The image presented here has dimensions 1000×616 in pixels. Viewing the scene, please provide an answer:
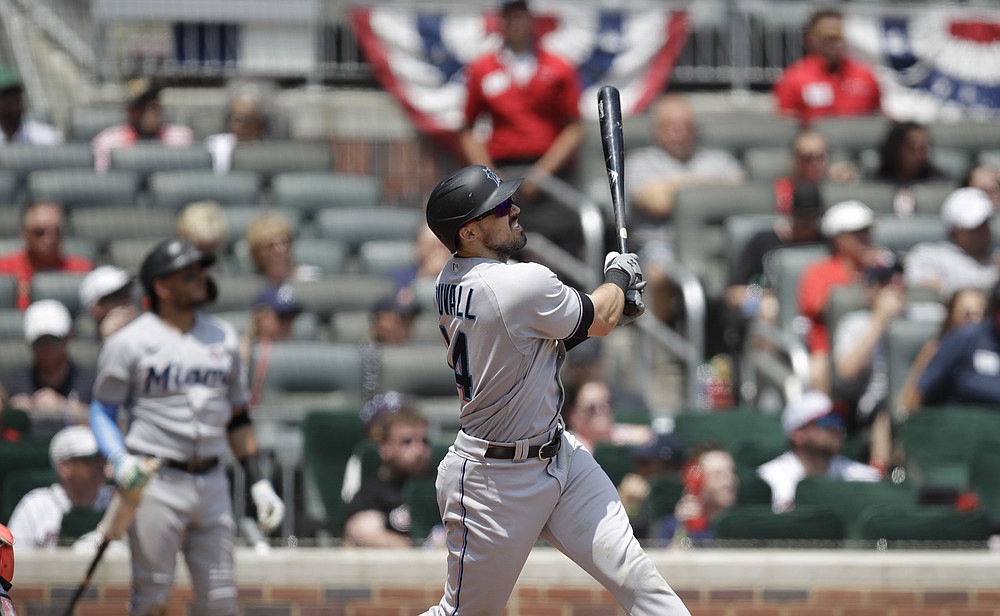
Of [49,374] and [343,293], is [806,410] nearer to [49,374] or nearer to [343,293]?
[343,293]

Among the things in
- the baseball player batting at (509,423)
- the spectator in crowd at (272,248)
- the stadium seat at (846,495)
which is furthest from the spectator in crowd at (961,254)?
the baseball player batting at (509,423)

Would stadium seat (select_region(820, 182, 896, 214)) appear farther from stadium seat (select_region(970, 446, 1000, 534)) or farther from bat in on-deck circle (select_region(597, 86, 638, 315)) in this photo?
bat in on-deck circle (select_region(597, 86, 638, 315))

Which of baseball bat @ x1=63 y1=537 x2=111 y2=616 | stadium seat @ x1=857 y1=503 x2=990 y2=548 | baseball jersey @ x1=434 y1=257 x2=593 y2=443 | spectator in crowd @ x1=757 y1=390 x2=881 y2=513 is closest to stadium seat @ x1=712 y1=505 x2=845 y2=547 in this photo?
stadium seat @ x1=857 y1=503 x2=990 y2=548

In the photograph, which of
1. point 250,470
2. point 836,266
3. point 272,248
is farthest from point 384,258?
point 250,470

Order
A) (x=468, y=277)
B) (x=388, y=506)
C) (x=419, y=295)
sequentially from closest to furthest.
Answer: (x=468, y=277) < (x=388, y=506) < (x=419, y=295)

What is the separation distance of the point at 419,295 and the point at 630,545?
13.8 ft

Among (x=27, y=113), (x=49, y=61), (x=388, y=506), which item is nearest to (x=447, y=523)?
(x=388, y=506)

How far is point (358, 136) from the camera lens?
1153cm

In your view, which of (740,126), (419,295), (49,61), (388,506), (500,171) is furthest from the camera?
(49,61)

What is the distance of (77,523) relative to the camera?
654cm

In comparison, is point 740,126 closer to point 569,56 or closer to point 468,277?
point 569,56

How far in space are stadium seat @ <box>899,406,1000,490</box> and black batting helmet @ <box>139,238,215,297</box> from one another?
12.0 feet

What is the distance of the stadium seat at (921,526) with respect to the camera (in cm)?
656

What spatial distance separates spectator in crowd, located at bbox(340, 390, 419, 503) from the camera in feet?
23.3
